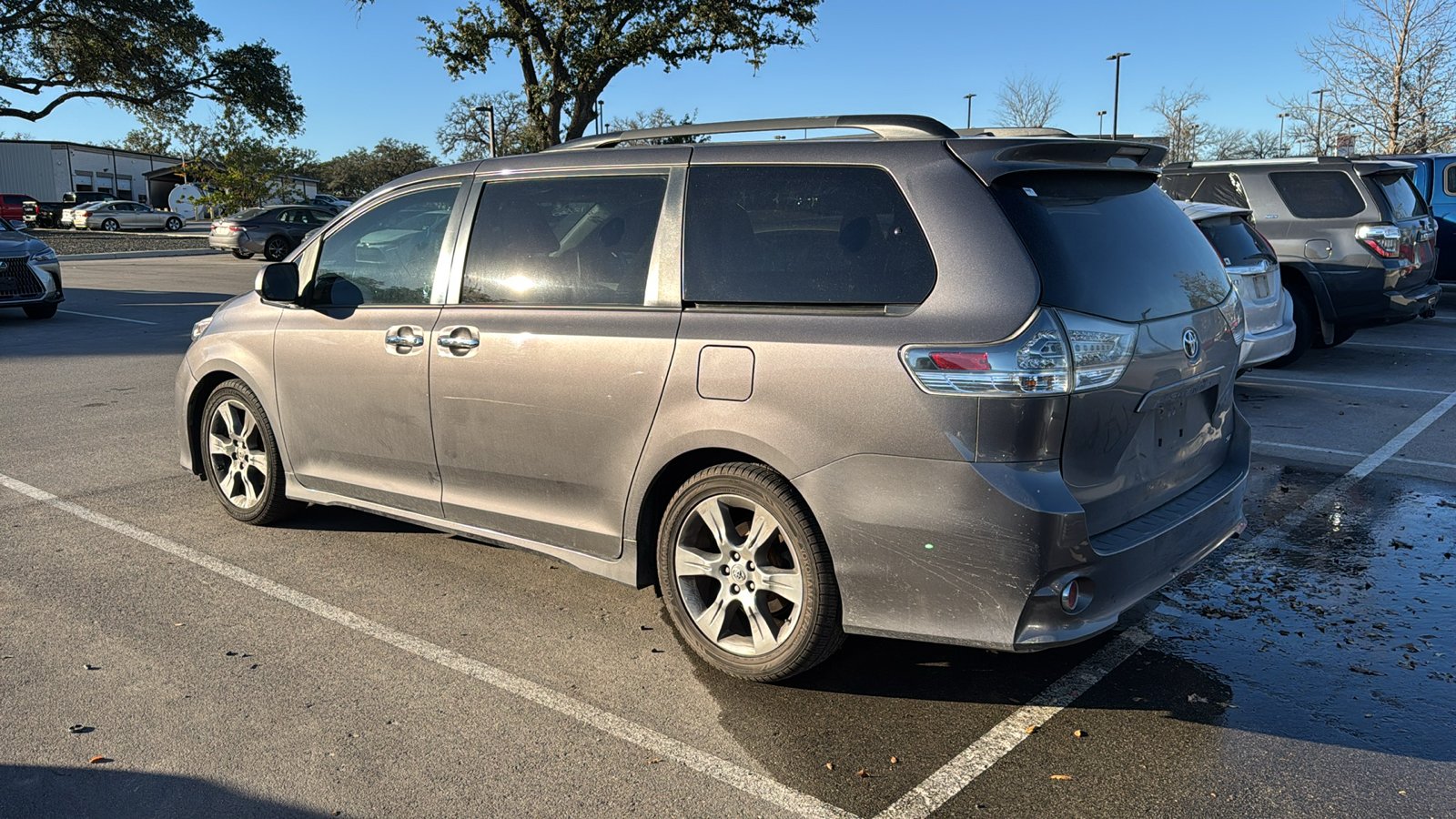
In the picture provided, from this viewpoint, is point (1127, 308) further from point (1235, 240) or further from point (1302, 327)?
point (1302, 327)

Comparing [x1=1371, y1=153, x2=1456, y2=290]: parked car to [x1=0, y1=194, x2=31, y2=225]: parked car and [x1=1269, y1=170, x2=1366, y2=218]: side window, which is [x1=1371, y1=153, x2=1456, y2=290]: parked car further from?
[x1=0, y1=194, x2=31, y2=225]: parked car

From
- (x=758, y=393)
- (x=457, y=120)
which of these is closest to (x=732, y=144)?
(x=758, y=393)

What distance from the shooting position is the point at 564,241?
424 centimetres

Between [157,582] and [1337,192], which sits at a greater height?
[1337,192]

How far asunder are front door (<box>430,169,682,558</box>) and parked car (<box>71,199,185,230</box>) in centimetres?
5555

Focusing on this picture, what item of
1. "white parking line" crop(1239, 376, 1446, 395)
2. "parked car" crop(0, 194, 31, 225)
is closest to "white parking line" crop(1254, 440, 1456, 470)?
"white parking line" crop(1239, 376, 1446, 395)

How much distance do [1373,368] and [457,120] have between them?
179 feet

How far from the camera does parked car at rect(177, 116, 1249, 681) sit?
3.16 metres

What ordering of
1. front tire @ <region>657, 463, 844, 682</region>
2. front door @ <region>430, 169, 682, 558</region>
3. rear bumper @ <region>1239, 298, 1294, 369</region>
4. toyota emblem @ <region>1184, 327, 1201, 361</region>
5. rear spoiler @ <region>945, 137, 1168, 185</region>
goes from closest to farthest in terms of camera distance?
rear spoiler @ <region>945, 137, 1168, 185</region>
front tire @ <region>657, 463, 844, 682</region>
toyota emblem @ <region>1184, 327, 1201, 361</region>
front door @ <region>430, 169, 682, 558</region>
rear bumper @ <region>1239, 298, 1294, 369</region>

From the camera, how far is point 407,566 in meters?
4.92

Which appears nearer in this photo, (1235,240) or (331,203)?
(1235,240)

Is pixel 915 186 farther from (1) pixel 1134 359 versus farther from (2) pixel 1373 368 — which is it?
(2) pixel 1373 368

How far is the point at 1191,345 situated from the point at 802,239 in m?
1.36

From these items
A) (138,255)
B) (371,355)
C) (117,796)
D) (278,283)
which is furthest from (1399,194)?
(138,255)
